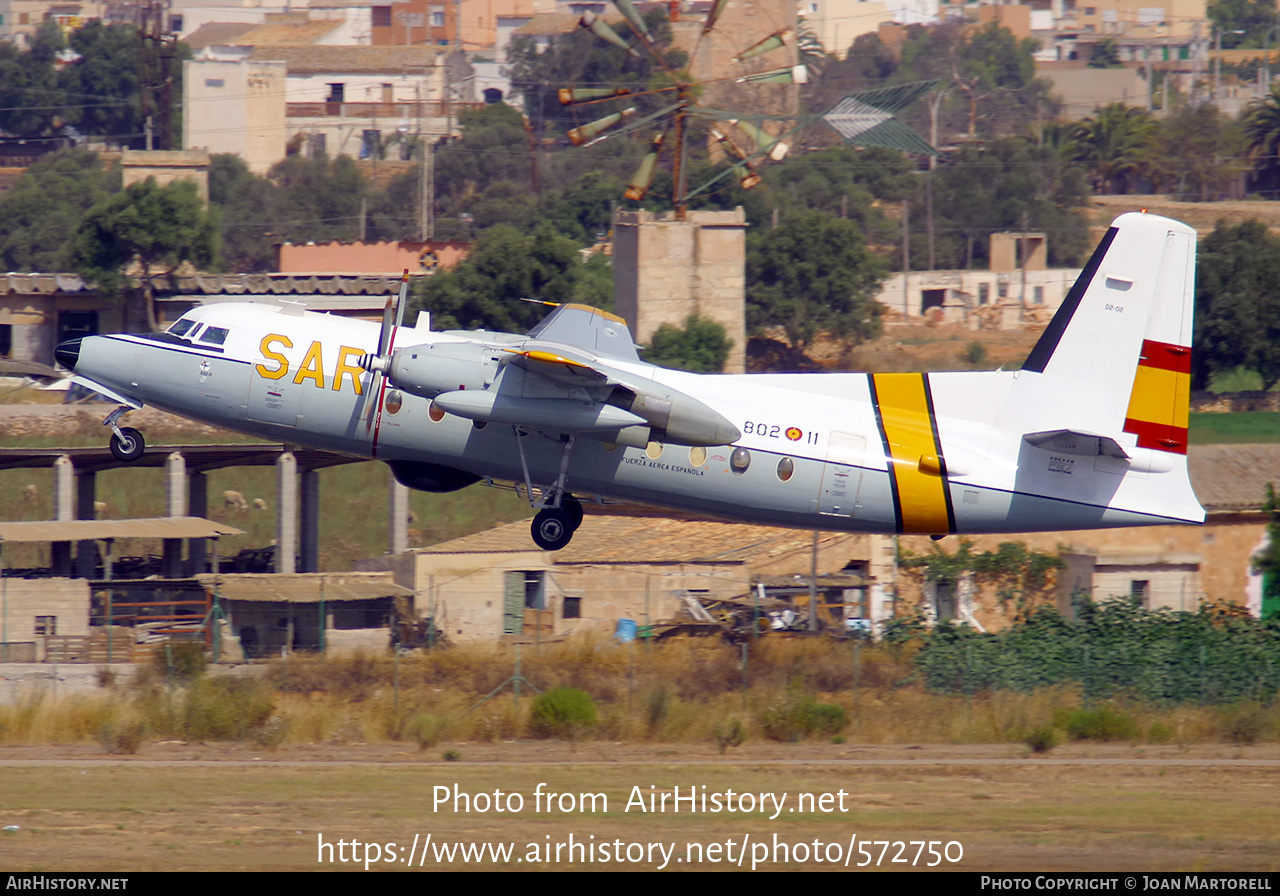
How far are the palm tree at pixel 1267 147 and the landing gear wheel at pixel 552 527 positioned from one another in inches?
4297

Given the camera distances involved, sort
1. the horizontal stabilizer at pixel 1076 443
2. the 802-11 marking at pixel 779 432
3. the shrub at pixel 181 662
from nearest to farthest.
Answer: the horizontal stabilizer at pixel 1076 443 → the 802-11 marking at pixel 779 432 → the shrub at pixel 181 662

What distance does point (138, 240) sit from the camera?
2771 inches

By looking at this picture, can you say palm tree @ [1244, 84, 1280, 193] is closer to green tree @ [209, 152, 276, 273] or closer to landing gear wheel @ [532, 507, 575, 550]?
green tree @ [209, 152, 276, 273]

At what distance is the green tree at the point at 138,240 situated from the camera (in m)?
70.1

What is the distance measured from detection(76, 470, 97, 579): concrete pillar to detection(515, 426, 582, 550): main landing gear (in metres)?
21.1

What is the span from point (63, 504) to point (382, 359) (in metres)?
21.4

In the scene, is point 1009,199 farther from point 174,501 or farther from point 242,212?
point 174,501

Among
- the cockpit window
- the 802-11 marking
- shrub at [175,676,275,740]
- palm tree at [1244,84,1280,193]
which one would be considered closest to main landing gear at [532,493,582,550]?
the 802-11 marking

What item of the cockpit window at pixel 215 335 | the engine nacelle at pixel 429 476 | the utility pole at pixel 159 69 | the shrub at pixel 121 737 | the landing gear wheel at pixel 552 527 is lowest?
the shrub at pixel 121 737

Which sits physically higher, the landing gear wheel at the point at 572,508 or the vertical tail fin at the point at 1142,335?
the vertical tail fin at the point at 1142,335

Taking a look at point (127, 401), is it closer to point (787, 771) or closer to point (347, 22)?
point (787, 771)

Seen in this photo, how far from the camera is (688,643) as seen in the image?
34781 mm

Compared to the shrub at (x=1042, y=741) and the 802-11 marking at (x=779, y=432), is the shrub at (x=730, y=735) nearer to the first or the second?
the shrub at (x=1042, y=741)

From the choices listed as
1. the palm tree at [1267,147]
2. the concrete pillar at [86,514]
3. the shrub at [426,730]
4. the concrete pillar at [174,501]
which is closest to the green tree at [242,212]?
the concrete pillar at [86,514]
